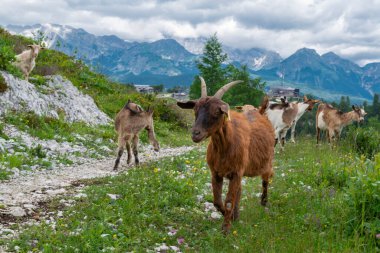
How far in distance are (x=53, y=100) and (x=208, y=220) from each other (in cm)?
1470

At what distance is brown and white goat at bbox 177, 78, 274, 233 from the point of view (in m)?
6.54

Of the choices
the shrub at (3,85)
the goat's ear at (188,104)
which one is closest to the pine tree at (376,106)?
the shrub at (3,85)

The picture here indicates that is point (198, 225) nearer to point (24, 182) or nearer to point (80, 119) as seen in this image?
point (24, 182)

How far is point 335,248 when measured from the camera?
19.5 ft

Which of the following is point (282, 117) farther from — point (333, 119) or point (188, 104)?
point (188, 104)

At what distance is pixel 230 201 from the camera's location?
7.26 meters

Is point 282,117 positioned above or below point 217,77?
below

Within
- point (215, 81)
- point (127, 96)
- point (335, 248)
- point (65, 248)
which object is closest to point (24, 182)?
point (65, 248)

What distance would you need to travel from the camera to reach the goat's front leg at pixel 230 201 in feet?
23.6

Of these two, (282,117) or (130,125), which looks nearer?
(130,125)

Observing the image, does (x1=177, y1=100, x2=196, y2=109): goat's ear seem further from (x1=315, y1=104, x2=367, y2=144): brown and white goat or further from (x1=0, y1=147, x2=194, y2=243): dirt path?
(x1=315, y1=104, x2=367, y2=144): brown and white goat

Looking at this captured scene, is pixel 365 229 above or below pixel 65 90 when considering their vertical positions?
below

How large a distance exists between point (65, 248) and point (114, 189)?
333 cm

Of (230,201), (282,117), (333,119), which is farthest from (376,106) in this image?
(230,201)
